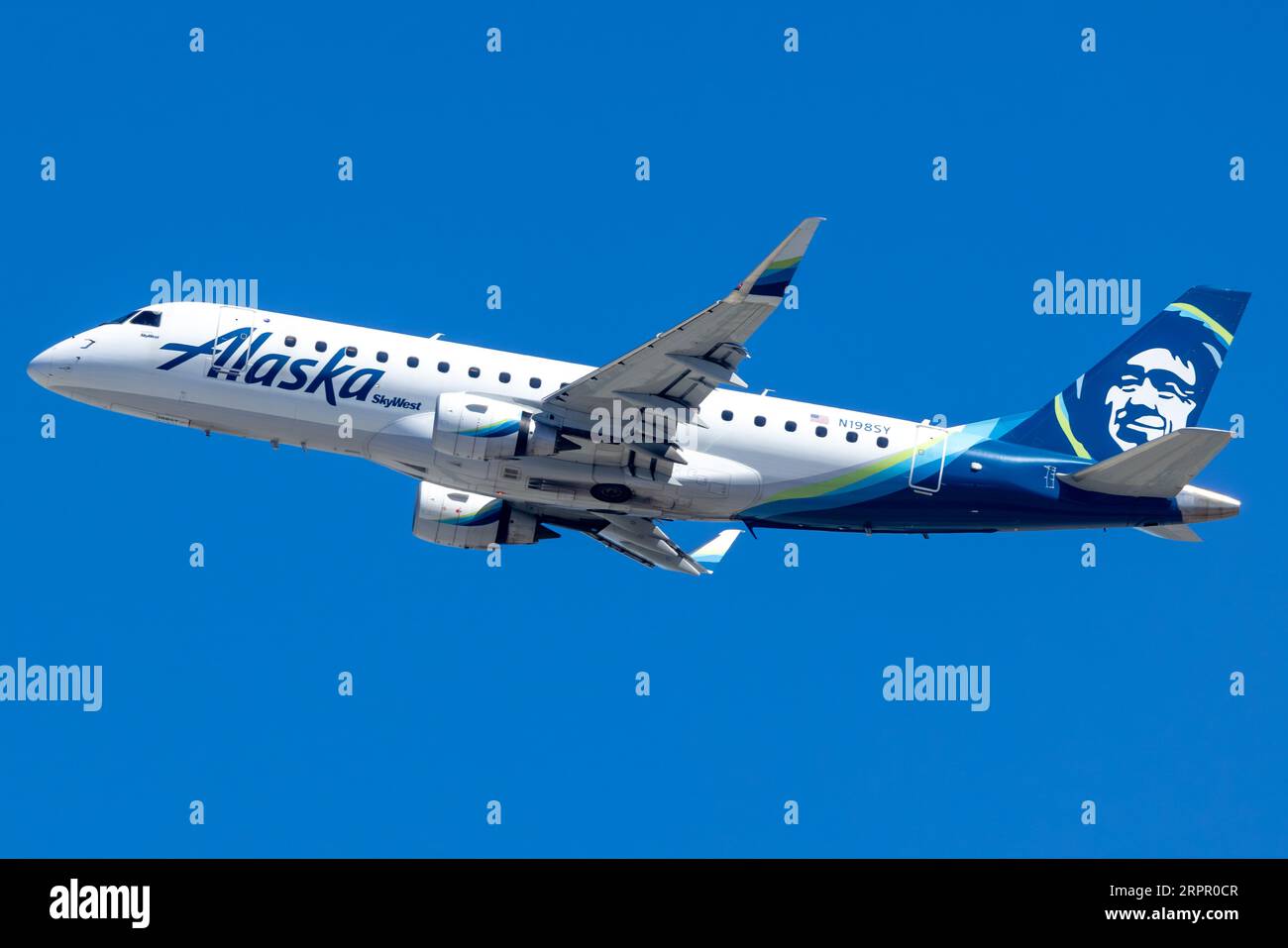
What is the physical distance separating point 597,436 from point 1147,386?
17.2 meters

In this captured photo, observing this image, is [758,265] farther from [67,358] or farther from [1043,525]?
[67,358]

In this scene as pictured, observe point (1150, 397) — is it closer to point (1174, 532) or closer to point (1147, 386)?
point (1147, 386)

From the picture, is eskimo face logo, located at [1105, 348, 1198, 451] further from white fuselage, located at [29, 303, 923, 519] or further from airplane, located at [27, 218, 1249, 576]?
white fuselage, located at [29, 303, 923, 519]

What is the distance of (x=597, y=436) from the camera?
46875 mm

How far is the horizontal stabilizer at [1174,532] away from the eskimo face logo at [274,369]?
72.7 ft

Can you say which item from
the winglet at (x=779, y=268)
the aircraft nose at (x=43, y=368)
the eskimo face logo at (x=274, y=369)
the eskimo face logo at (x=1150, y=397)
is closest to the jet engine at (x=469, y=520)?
the eskimo face logo at (x=274, y=369)

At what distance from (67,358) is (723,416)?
731 inches

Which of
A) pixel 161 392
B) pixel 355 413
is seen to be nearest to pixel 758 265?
pixel 355 413

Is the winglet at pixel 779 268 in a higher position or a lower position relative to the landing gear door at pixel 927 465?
higher

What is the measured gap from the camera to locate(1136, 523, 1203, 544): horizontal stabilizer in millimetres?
49344

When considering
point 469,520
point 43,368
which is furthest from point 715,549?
point 43,368

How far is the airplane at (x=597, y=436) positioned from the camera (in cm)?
4697

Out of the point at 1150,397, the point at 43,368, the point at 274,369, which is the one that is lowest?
the point at 1150,397

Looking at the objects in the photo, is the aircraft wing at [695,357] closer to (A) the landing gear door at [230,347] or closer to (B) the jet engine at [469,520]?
(B) the jet engine at [469,520]
